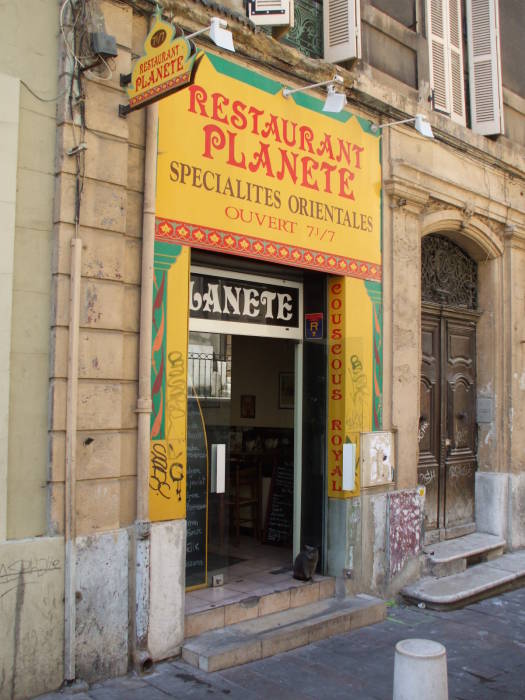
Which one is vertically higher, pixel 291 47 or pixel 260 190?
pixel 291 47

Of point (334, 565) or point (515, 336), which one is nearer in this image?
point (334, 565)

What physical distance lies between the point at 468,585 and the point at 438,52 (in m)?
6.52

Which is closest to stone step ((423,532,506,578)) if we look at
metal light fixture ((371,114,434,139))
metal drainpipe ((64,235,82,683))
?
metal drainpipe ((64,235,82,683))

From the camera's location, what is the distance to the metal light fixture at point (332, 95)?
644 cm

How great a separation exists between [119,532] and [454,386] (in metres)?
5.58

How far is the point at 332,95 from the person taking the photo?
21.2 ft

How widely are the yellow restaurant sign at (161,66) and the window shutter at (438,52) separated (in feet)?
15.6

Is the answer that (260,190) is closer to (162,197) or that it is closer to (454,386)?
(162,197)

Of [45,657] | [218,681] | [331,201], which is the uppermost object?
[331,201]

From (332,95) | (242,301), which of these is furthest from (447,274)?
(242,301)

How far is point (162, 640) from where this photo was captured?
17.4ft

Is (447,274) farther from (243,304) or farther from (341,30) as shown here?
(243,304)

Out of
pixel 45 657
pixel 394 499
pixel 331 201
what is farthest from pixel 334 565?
pixel 331 201

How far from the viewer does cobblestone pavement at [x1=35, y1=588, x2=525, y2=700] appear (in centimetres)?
491
